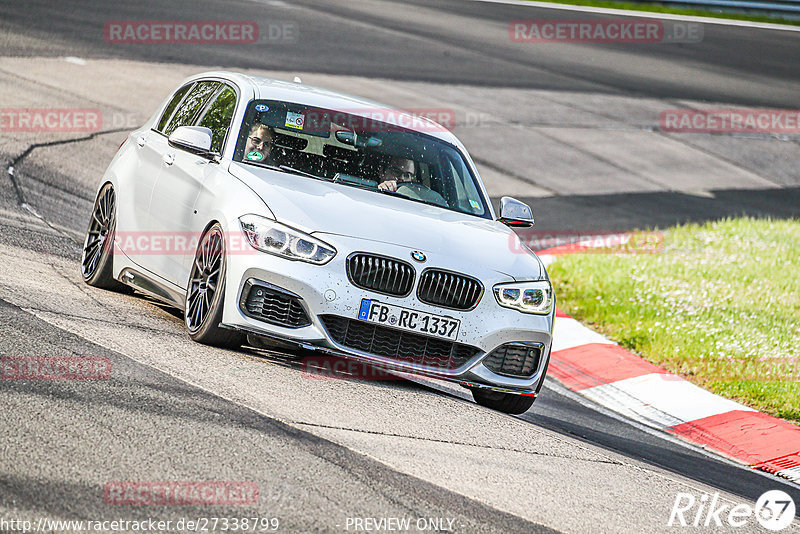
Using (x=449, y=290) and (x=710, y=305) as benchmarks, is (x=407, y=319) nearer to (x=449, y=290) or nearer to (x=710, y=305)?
(x=449, y=290)

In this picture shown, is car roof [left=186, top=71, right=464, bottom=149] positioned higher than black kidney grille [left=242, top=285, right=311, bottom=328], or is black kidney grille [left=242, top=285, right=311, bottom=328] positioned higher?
car roof [left=186, top=71, right=464, bottom=149]

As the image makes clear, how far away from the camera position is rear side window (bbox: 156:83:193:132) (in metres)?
8.88

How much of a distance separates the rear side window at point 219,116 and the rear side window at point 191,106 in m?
0.17

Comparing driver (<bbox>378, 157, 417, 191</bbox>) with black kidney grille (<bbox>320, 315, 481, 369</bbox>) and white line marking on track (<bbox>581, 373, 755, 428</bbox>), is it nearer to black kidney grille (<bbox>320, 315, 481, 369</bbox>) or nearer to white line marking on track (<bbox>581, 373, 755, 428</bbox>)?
black kidney grille (<bbox>320, 315, 481, 369</bbox>)

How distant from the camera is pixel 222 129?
805 centimetres

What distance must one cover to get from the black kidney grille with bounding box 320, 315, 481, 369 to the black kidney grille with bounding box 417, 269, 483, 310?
0.22 metres

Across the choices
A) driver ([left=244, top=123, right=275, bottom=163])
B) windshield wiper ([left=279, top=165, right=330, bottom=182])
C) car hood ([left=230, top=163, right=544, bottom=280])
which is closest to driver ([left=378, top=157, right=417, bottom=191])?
car hood ([left=230, top=163, right=544, bottom=280])

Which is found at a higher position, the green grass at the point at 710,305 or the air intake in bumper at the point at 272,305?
the air intake in bumper at the point at 272,305

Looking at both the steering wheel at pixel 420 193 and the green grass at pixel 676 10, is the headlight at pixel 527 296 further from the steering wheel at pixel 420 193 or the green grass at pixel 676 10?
the green grass at pixel 676 10

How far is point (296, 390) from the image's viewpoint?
6340 millimetres

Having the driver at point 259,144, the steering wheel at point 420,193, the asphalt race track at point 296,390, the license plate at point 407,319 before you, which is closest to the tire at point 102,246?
the asphalt race track at point 296,390

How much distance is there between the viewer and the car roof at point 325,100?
818cm

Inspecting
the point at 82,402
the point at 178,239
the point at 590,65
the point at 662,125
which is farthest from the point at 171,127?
the point at 590,65

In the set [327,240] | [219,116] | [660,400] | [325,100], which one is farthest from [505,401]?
[219,116]
